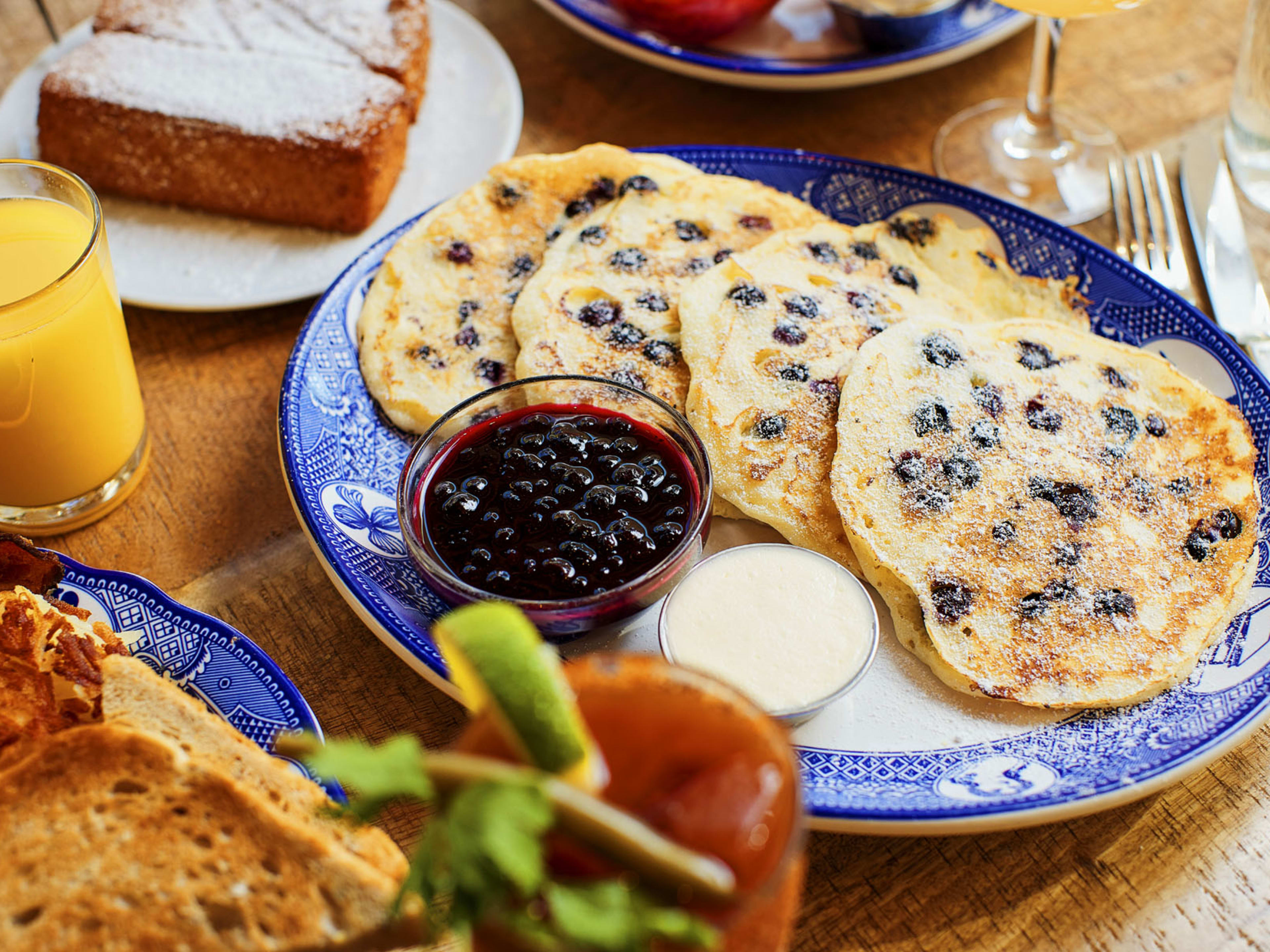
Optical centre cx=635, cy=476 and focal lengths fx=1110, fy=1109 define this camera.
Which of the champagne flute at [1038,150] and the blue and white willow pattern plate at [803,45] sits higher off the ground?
the blue and white willow pattern plate at [803,45]

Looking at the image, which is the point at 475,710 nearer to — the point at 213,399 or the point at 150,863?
the point at 150,863

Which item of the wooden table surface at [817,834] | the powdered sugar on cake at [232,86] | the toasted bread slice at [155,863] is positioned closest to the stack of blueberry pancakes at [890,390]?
the wooden table surface at [817,834]

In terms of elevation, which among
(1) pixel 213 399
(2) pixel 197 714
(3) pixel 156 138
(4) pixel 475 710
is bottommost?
(1) pixel 213 399

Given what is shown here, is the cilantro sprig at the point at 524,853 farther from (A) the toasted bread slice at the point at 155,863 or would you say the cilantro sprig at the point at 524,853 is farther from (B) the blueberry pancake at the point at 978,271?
(B) the blueberry pancake at the point at 978,271

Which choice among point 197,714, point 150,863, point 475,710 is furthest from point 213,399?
point 475,710

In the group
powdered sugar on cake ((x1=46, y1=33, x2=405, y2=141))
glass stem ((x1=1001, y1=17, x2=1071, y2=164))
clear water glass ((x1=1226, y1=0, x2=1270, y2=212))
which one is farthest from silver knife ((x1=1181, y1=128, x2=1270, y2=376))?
powdered sugar on cake ((x1=46, y1=33, x2=405, y2=141))

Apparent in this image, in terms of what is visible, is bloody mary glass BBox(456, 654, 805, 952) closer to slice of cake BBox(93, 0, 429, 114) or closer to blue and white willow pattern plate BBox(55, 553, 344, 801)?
blue and white willow pattern plate BBox(55, 553, 344, 801)
